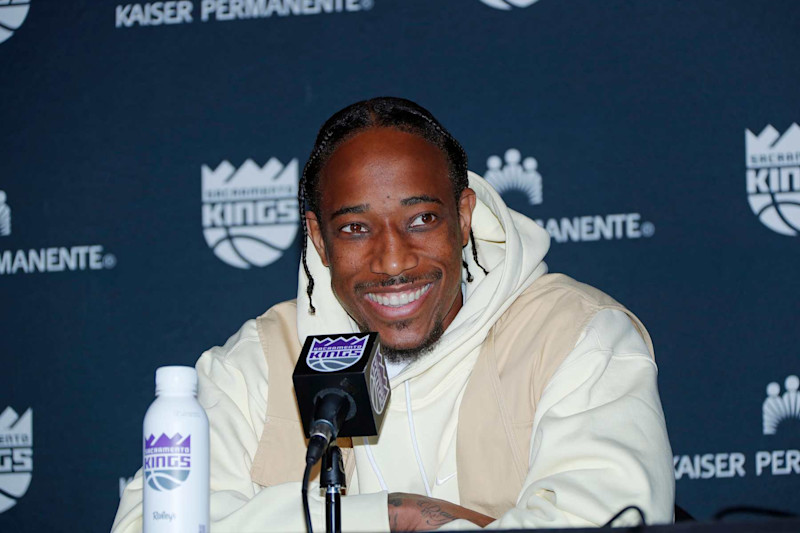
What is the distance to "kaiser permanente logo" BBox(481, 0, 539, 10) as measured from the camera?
3123 millimetres

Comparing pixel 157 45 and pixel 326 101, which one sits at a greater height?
pixel 157 45

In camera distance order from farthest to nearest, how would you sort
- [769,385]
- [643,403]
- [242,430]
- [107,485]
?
[107,485] < [769,385] < [242,430] < [643,403]

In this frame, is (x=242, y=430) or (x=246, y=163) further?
(x=246, y=163)

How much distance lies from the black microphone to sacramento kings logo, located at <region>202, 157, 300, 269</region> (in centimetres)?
171

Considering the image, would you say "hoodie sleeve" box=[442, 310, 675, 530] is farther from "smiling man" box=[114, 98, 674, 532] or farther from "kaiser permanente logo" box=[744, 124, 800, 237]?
"kaiser permanente logo" box=[744, 124, 800, 237]

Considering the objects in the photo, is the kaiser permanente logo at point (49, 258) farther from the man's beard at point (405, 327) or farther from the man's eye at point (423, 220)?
the man's eye at point (423, 220)

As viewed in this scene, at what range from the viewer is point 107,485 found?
313 cm

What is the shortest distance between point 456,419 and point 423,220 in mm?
467

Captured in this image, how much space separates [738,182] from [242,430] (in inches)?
69.2

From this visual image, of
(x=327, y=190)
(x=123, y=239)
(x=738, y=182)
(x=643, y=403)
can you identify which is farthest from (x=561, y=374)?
(x=123, y=239)

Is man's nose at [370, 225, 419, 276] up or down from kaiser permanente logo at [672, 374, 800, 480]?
up

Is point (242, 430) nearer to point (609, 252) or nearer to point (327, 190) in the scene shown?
point (327, 190)

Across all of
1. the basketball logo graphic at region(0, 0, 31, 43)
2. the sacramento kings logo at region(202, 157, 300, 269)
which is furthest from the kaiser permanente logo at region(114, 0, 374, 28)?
the sacramento kings logo at region(202, 157, 300, 269)

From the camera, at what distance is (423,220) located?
218 cm
